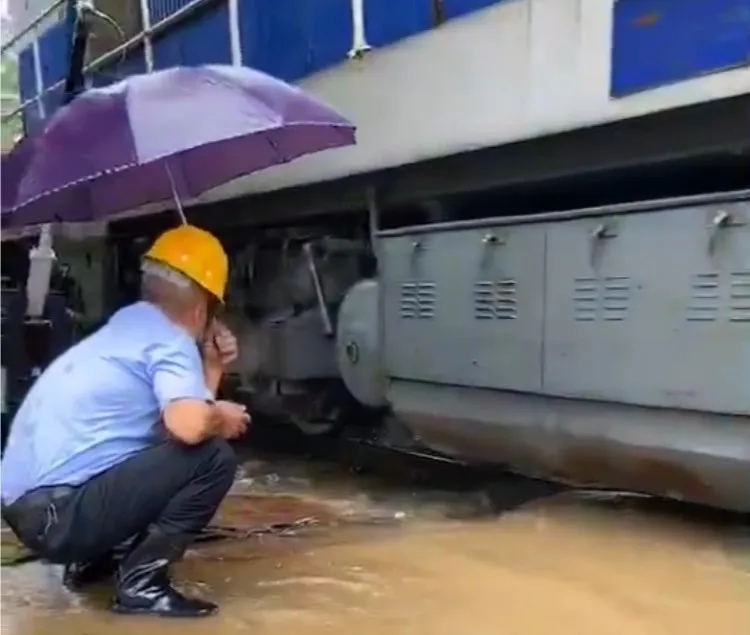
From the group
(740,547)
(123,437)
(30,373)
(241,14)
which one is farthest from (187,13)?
(740,547)

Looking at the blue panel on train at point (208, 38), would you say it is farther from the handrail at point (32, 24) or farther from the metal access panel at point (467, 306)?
the handrail at point (32, 24)

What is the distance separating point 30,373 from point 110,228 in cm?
115

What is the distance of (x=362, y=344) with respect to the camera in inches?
180

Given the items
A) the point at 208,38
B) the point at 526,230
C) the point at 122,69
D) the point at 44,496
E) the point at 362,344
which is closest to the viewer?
the point at 44,496

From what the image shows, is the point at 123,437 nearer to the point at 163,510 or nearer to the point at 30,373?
the point at 163,510

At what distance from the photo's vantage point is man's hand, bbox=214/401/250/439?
291 centimetres

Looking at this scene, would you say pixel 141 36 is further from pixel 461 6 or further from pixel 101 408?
pixel 101 408

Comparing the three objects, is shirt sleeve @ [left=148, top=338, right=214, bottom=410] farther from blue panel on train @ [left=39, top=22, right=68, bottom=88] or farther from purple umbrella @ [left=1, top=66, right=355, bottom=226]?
blue panel on train @ [left=39, top=22, right=68, bottom=88]

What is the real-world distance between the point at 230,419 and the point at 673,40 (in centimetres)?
142

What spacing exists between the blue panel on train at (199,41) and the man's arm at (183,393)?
104 inches

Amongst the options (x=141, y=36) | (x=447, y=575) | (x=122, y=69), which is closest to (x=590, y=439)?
(x=447, y=575)

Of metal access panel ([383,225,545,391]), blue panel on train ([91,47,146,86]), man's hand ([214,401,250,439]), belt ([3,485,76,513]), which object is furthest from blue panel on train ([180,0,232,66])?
belt ([3,485,76,513])

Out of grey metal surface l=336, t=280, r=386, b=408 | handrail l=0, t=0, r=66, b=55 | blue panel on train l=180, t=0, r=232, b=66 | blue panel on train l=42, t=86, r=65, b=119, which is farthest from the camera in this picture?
handrail l=0, t=0, r=66, b=55

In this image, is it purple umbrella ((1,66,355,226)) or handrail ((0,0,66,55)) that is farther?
handrail ((0,0,66,55))
